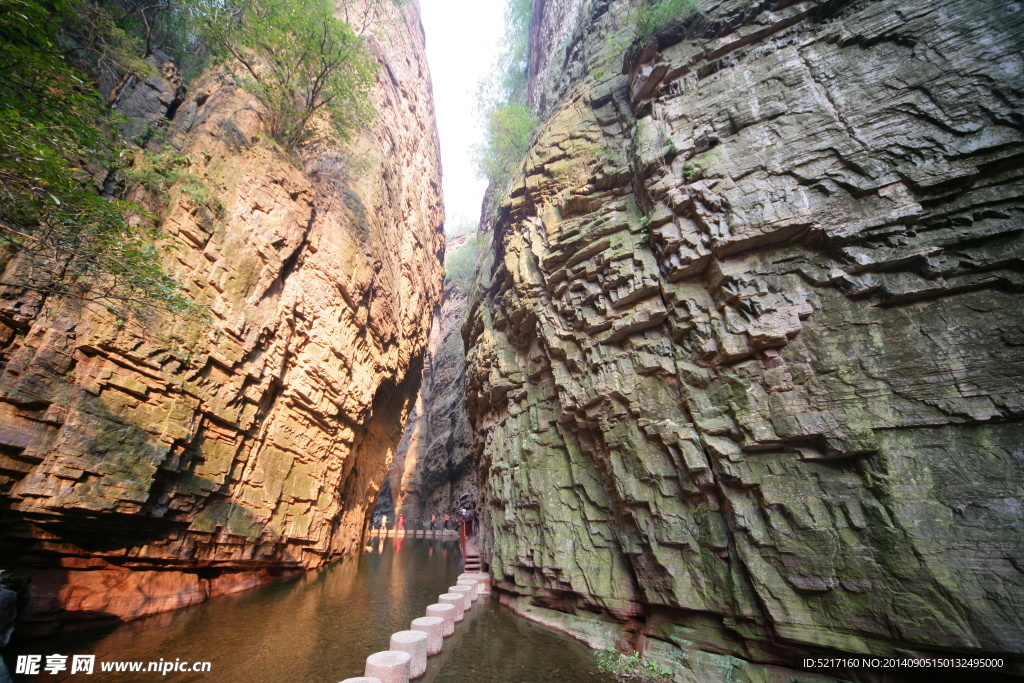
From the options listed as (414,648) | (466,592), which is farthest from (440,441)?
(414,648)

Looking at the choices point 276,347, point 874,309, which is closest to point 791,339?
point 874,309

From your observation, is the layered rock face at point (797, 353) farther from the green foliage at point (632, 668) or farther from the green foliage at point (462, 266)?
the green foliage at point (462, 266)

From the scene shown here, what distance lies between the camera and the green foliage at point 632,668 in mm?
5537

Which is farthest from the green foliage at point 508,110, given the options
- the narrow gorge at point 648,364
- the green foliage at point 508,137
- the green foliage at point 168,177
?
the green foliage at point 168,177

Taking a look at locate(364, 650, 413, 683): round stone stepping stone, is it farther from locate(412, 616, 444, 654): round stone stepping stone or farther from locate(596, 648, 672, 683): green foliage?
locate(596, 648, 672, 683): green foliage

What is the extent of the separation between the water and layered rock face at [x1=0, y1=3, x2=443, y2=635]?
Result: 0.88 metres

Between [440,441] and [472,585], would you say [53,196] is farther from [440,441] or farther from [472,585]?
[440,441]

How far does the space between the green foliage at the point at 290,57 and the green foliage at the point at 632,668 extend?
15.7 m

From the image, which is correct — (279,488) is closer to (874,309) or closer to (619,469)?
(619,469)

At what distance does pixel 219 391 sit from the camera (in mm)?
8461

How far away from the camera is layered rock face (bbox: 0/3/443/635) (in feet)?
19.4

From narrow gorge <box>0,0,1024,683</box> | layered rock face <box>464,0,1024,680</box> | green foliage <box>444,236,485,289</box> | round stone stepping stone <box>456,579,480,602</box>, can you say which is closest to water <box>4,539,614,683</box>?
narrow gorge <box>0,0,1024,683</box>

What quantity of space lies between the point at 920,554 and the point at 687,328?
3933 mm

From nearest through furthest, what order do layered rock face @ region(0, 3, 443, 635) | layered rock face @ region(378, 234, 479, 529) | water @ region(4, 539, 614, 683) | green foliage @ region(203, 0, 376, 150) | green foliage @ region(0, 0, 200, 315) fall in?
green foliage @ region(0, 0, 200, 315) → water @ region(4, 539, 614, 683) → layered rock face @ region(0, 3, 443, 635) → green foliage @ region(203, 0, 376, 150) → layered rock face @ region(378, 234, 479, 529)
